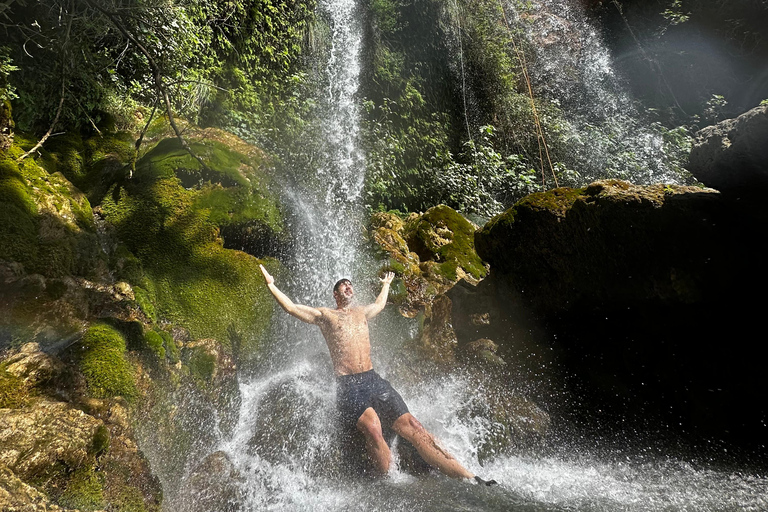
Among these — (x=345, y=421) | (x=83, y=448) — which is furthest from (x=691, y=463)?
(x=83, y=448)

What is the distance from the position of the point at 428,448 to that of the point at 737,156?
3.71 metres

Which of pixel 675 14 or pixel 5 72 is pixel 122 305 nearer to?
pixel 5 72

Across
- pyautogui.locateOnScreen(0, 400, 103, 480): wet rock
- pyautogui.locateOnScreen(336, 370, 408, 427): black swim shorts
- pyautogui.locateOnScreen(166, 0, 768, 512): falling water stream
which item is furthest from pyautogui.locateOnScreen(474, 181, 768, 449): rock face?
pyautogui.locateOnScreen(0, 400, 103, 480): wet rock

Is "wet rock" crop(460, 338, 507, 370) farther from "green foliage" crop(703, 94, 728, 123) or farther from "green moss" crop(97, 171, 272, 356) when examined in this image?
"green foliage" crop(703, 94, 728, 123)

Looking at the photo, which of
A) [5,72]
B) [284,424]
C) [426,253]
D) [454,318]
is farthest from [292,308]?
[5,72]

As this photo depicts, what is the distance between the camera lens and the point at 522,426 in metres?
4.65

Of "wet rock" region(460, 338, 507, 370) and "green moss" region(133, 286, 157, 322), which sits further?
"wet rock" region(460, 338, 507, 370)

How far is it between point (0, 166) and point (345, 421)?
13.5 feet

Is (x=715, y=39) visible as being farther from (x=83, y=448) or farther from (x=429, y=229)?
(x=83, y=448)

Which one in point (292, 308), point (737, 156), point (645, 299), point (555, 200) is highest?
point (737, 156)

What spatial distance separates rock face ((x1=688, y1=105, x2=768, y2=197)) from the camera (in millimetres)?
3305

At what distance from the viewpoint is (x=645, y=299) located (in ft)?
13.5

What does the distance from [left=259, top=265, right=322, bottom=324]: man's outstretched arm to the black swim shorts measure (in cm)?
79

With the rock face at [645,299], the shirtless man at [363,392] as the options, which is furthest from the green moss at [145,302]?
the rock face at [645,299]
